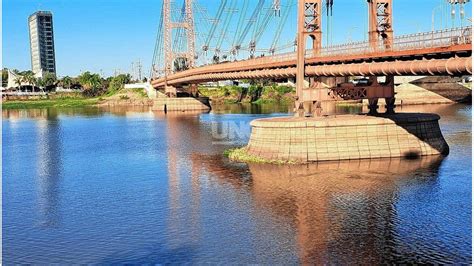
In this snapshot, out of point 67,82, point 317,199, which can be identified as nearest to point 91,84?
point 67,82

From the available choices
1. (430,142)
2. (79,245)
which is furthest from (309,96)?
(79,245)

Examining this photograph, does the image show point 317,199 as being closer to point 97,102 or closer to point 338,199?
point 338,199

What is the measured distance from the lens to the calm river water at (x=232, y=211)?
19.4 meters

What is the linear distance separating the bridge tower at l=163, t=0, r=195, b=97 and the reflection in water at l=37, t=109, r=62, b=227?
47.2 metres

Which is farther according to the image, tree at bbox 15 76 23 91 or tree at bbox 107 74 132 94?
tree at bbox 15 76 23 91

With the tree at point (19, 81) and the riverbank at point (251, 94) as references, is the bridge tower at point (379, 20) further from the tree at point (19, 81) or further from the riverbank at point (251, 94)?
the tree at point (19, 81)

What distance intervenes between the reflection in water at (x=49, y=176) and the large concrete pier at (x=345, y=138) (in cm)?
1301

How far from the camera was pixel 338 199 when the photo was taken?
2603cm

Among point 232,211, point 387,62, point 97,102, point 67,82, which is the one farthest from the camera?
point 67,82

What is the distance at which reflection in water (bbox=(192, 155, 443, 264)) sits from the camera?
1931 cm

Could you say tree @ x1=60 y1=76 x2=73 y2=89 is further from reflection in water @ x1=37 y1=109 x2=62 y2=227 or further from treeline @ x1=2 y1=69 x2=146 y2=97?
reflection in water @ x1=37 y1=109 x2=62 y2=227

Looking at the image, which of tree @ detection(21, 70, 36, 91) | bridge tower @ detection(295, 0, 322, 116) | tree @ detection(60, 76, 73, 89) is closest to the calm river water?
bridge tower @ detection(295, 0, 322, 116)

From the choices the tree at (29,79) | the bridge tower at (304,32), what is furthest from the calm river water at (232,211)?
the tree at (29,79)

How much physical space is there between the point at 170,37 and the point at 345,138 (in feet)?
279
